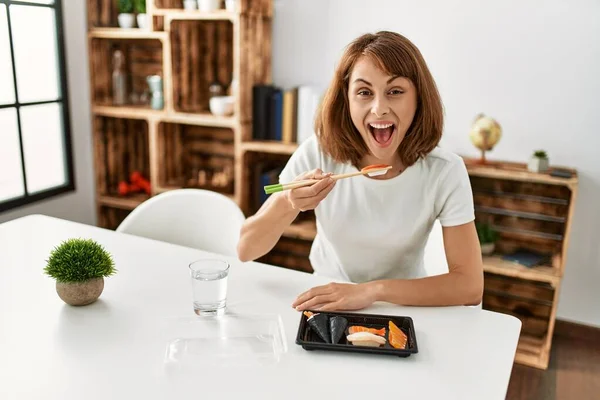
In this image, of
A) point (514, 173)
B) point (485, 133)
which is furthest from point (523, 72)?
point (514, 173)

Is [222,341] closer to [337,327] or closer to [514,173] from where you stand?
[337,327]

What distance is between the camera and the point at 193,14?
266 centimetres

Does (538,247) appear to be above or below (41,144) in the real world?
below

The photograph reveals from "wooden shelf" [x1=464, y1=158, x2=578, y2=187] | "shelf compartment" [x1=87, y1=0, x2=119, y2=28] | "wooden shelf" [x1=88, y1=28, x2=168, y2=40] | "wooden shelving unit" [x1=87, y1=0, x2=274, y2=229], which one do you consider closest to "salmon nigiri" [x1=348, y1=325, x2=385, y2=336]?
"wooden shelf" [x1=464, y1=158, x2=578, y2=187]

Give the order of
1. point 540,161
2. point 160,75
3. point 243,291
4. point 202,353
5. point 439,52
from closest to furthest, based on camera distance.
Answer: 1. point 202,353
2. point 243,291
3. point 540,161
4. point 439,52
5. point 160,75

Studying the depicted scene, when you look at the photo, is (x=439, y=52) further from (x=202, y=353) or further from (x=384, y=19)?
(x=202, y=353)

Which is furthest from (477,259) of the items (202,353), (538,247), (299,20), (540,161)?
(299,20)

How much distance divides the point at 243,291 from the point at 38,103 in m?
1.96

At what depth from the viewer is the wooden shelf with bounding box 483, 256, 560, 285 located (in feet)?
7.51

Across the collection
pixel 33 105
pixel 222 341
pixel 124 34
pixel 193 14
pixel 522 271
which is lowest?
pixel 522 271

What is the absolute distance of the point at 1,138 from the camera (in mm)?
2611

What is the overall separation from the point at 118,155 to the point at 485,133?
6.58 ft

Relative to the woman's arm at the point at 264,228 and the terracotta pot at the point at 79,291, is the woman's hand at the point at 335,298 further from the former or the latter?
the terracotta pot at the point at 79,291

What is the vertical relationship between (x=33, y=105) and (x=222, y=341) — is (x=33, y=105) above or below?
above
